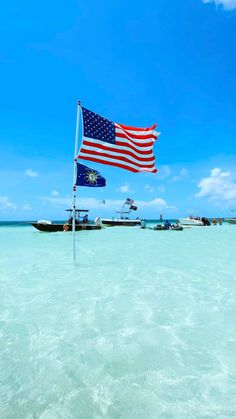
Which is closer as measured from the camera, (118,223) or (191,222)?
(118,223)

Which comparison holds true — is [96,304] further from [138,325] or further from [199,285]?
[199,285]

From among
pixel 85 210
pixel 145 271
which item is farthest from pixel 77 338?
pixel 85 210

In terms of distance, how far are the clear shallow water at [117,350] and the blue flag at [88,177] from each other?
12.8 feet

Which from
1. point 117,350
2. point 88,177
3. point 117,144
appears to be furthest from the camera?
point 117,144

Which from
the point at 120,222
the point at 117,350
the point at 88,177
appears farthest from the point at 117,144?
the point at 120,222

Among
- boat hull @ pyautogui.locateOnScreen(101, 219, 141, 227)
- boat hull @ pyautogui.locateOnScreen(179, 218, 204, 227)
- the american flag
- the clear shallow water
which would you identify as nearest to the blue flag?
the american flag

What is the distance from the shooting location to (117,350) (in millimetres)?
3832

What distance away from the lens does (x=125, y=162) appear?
10531mm

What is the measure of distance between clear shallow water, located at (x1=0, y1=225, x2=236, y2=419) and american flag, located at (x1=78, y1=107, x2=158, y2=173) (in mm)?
5009

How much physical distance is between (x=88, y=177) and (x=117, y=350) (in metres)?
7.05

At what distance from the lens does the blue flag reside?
31.6 ft

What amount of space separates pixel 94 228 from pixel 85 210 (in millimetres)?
3603

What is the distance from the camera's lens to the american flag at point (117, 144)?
9.63 m

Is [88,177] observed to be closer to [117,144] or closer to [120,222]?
[117,144]
